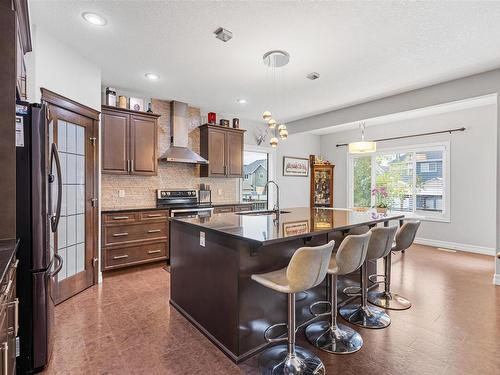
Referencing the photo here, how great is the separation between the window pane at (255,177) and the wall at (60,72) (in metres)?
3.57

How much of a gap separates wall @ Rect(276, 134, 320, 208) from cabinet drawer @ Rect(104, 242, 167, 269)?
11.3 feet

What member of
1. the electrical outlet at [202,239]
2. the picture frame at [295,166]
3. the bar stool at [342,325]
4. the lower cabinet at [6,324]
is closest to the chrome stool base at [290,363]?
the bar stool at [342,325]

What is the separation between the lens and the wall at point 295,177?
6797 mm

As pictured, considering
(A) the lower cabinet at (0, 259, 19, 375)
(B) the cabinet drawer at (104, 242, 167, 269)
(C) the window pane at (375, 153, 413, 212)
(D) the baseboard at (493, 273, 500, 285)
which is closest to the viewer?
(A) the lower cabinet at (0, 259, 19, 375)

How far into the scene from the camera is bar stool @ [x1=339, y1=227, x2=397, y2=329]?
247 cm

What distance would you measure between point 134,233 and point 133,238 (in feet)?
0.24

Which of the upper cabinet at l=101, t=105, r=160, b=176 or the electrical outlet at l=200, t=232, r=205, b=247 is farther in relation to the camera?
the upper cabinet at l=101, t=105, r=160, b=176

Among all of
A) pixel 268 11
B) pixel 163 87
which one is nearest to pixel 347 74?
pixel 268 11

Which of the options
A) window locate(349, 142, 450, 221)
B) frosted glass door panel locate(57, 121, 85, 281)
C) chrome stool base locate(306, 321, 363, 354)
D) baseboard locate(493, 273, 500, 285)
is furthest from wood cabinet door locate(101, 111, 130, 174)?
baseboard locate(493, 273, 500, 285)

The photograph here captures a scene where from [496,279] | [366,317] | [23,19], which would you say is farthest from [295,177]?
[23,19]

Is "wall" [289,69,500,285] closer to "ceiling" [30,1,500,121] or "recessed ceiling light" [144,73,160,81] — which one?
"ceiling" [30,1,500,121]

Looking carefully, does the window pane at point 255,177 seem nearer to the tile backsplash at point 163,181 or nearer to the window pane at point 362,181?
the tile backsplash at point 163,181

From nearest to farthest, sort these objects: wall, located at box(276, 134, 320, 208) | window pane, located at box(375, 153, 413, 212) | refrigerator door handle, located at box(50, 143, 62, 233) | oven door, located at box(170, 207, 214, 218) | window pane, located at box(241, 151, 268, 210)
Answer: refrigerator door handle, located at box(50, 143, 62, 233), oven door, located at box(170, 207, 214, 218), window pane, located at box(375, 153, 413, 212), window pane, located at box(241, 151, 268, 210), wall, located at box(276, 134, 320, 208)

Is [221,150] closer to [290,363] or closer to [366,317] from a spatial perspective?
[366,317]
